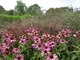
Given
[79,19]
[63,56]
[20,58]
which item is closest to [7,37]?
[20,58]

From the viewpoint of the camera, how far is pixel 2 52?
15.5 ft

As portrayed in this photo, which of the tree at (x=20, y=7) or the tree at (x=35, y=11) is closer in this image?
the tree at (x=35, y=11)

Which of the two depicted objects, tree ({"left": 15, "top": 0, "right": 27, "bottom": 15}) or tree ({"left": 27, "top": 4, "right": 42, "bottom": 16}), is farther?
tree ({"left": 15, "top": 0, "right": 27, "bottom": 15})

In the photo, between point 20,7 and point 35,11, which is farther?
point 20,7

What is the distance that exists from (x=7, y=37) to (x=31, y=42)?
61 centimetres

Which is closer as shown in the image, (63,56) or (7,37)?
(63,56)

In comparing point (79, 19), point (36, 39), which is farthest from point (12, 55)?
point (79, 19)

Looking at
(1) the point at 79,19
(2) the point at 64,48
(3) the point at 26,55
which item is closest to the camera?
(2) the point at 64,48

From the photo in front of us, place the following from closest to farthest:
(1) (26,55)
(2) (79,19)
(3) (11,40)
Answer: (1) (26,55) < (3) (11,40) < (2) (79,19)

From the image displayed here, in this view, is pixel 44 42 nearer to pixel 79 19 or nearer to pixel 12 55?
pixel 12 55

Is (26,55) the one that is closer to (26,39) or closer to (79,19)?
(26,39)

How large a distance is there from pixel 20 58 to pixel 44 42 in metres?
0.55

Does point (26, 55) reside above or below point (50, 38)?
below

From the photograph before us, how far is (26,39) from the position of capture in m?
4.87
